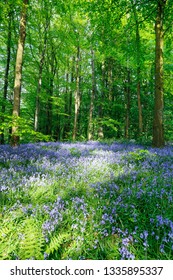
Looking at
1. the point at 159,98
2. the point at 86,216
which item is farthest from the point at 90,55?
the point at 86,216

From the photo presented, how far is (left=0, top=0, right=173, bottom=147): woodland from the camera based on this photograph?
8852mm

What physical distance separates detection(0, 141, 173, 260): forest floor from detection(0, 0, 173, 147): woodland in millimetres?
2044

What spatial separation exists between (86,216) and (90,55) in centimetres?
1690

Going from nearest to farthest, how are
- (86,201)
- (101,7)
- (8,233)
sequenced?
1. (8,233)
2. (86,201)
3. (101,7)

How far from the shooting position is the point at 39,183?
156 inches

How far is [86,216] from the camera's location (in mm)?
3064

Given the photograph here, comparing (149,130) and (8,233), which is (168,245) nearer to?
(8,233)

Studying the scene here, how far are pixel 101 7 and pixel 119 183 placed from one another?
9114 millimetres

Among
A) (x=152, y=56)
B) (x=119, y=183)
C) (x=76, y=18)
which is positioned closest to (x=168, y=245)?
(x=119, y=183)

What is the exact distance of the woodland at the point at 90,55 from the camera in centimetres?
885

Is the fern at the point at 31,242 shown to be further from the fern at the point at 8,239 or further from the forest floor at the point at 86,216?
the fern at the point at 8,239

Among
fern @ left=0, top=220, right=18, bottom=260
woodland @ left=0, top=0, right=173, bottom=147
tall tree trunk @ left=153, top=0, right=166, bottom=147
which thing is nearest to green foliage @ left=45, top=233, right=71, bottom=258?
fern @ left=0, top=220, right=18, bottom=260

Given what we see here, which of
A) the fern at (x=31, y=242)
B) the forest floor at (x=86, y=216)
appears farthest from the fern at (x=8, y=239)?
the fern at (x=31, y=242)

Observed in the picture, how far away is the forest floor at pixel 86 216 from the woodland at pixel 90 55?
204 centimetres
